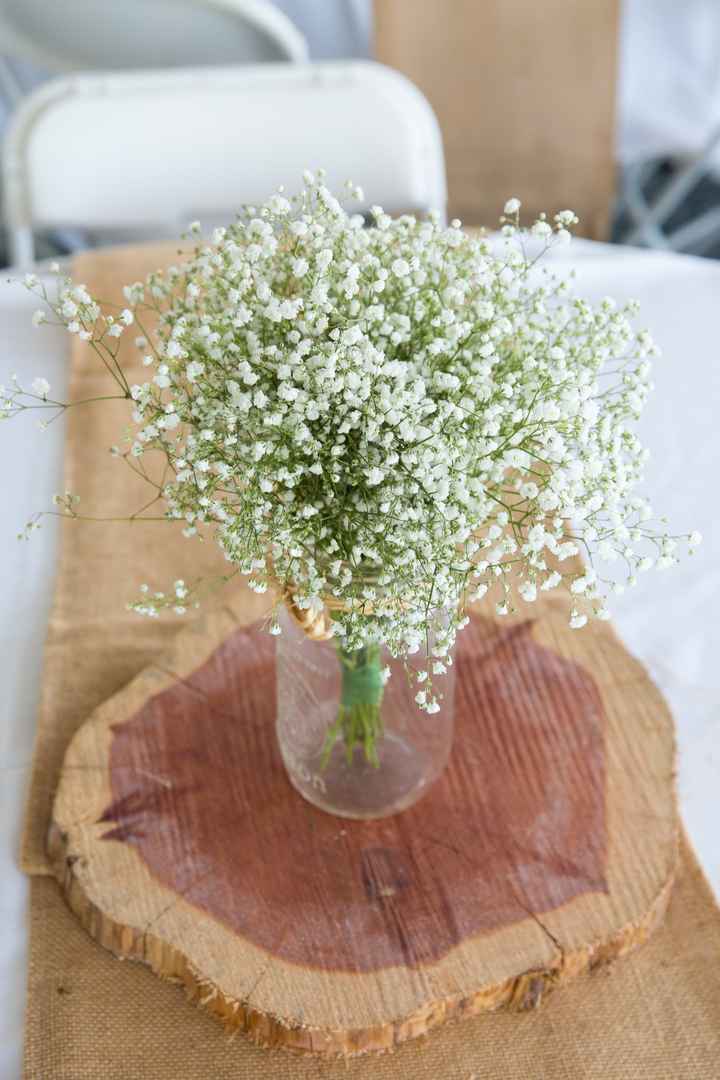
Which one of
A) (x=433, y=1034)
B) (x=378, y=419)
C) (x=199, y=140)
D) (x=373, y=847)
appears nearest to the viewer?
(x=378, y=419)

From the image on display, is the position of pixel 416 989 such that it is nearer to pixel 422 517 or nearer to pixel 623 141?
pixel 422 517

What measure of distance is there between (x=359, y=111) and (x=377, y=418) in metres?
1.16

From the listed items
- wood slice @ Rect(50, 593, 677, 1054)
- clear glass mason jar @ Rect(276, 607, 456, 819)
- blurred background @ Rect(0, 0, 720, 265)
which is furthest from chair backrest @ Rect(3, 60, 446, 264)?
clear glass mason jar @ Rect(276, 607, 456, 819)

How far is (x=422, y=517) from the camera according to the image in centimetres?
76

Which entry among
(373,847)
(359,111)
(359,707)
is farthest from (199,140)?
(373,847)

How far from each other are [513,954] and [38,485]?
2.67ft

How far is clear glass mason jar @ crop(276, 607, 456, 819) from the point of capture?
100cm

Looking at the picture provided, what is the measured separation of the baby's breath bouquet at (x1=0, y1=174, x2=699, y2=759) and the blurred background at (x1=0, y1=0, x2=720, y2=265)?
96cm

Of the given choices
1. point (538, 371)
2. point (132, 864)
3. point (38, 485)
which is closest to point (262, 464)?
point (538, 371)

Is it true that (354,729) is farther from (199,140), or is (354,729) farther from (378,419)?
(199,140)

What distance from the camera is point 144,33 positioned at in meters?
2.52

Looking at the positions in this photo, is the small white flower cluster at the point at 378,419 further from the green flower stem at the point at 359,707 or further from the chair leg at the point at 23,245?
the chair leg at the point at 23,245

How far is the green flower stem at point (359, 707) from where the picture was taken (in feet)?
3.24

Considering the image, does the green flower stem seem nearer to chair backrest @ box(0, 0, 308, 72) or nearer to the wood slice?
the wood slice
